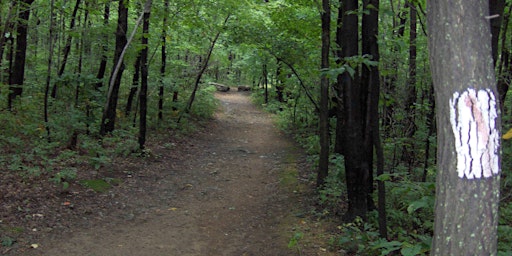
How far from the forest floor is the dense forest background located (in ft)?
1.71

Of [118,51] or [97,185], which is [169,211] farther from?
[118,51]

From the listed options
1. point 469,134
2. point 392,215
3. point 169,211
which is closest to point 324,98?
point 392,215

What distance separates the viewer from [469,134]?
2146 mm

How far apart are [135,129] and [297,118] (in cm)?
821

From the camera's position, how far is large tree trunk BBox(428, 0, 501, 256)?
211 centimetres

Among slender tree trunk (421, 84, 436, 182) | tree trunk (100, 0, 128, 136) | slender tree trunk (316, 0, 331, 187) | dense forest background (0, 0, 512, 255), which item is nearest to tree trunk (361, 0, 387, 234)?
dense forest background (0, 0, 512, 255)

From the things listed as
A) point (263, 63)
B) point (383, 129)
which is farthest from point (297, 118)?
point (383, 129)

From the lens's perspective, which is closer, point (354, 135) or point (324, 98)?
point (354, 135)

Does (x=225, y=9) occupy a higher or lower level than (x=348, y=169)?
higher

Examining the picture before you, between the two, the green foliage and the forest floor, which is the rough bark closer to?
the green foliage

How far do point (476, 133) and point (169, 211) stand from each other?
6162 mm

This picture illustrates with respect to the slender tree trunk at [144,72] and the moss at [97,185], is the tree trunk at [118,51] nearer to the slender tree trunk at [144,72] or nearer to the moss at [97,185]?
the slender tree trunk at [144,72]

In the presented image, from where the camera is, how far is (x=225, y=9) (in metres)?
15.3

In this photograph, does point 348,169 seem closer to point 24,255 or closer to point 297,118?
point 24,255
